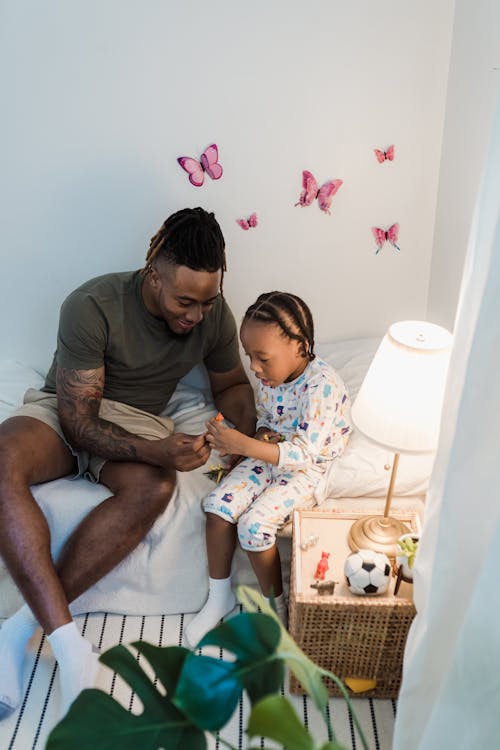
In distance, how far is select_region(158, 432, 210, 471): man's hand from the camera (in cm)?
172

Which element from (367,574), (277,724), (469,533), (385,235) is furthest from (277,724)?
(385,235)

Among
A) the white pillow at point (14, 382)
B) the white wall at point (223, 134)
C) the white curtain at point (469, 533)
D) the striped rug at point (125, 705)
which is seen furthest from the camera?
the white pillow at point (14, 382)

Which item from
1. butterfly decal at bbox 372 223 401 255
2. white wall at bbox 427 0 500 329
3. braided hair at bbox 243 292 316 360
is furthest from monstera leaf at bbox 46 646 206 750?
butterfly decal at bbox 372 223 401 255

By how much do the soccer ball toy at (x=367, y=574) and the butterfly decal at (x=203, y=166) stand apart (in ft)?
3.98

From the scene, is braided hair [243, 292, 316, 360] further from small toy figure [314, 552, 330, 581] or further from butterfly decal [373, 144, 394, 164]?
butterfly decal [373, 144, 394, 164]

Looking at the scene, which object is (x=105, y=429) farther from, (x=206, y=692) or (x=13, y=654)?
(x=206, y=692)

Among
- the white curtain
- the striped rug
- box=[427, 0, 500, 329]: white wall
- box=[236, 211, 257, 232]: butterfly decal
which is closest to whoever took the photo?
the white curtain

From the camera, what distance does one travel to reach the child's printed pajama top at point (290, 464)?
66.1 inches

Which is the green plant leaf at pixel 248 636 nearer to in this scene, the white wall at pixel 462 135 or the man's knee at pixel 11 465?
the man's knee at pixel 11 465

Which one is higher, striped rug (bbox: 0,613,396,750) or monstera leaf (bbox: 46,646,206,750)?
monstera leaf (bbox: 46,646,206,750)

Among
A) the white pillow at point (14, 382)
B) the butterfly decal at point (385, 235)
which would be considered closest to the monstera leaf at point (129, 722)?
the white pillow at point (14, 382)

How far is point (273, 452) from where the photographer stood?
5.59 ft

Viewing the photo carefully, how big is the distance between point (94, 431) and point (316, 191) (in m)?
1.01

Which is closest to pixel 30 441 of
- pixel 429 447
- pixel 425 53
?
pixel 429 447
